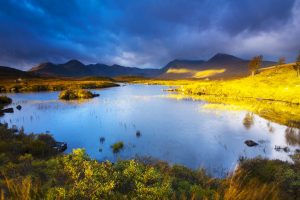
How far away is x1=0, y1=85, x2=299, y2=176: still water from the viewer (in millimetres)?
21953

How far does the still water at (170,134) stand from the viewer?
72.0 ft

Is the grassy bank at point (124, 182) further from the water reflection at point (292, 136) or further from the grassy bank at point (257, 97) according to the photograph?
the grassy bank at point (257, 97)

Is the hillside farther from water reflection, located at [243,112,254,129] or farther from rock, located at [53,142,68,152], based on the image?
rock, located at [53,142,68,152]

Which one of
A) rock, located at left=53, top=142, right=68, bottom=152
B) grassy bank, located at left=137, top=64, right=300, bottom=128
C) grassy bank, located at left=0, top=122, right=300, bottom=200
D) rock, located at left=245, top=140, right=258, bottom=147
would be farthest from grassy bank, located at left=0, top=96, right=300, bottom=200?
grassy bank, located at left=137, top=64, right=300, bottom=128

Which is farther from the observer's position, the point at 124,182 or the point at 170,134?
the point at 170,134

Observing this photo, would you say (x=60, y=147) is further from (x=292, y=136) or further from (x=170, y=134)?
(x=292, y=136)

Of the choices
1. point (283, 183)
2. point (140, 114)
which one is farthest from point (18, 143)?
point (140, 114)

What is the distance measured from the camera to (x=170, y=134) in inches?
1168

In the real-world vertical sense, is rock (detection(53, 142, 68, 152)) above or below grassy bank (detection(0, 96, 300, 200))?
below

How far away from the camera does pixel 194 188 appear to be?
31.5 ft

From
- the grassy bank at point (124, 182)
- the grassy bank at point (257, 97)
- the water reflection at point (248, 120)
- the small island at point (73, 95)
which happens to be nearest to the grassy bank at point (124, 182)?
the grassy bank at point (124, 182)

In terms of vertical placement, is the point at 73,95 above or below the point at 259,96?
above

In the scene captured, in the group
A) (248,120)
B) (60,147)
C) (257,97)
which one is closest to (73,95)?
(248,120)

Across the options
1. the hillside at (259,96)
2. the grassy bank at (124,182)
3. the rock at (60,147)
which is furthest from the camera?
the hillside at (259,96)
